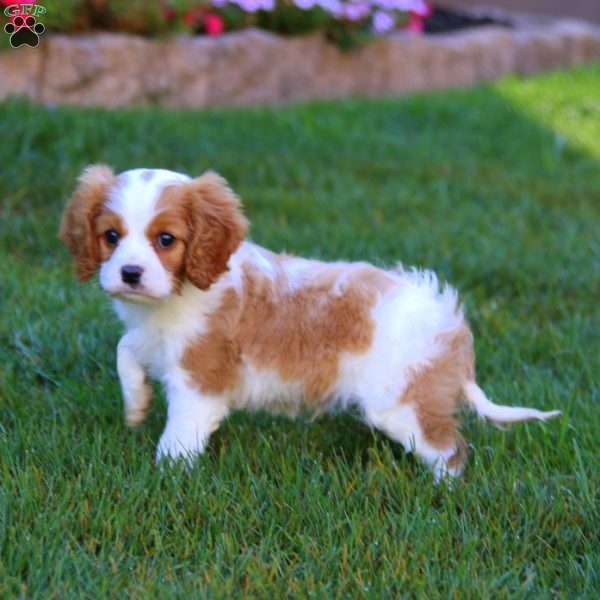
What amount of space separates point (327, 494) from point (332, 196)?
3404 mm

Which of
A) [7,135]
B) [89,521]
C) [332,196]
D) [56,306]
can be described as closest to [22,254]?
[56,306]

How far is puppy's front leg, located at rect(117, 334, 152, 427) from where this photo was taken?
3369 mm

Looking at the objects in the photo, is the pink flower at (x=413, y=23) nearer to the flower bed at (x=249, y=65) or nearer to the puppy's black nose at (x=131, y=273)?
the flower bed at (x=249, y=65)

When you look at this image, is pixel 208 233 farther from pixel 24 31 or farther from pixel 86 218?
pixel 24 31

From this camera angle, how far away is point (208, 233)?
314 cm

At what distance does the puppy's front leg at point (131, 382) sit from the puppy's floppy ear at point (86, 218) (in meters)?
0.29

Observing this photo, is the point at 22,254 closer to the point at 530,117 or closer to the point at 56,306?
the point at 56,306

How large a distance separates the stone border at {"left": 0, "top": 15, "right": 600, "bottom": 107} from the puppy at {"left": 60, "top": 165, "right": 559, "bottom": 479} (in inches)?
165

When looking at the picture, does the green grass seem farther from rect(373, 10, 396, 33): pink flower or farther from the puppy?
rect(373, 10, 396, 33): pink flower

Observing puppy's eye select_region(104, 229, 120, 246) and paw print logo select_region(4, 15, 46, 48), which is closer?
puppy's eye select_region(104, 229, 120, 246)

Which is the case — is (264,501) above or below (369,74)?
above

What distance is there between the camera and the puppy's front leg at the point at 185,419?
3.22 m

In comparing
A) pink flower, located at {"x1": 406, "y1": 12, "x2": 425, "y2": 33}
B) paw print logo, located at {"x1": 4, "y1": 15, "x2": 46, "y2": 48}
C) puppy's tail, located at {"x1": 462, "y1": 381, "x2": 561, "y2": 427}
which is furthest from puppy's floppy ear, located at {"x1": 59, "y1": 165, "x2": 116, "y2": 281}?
pink flower, located at {"x1": 406, "y1": 12, "x2": 425, "y2": 33}

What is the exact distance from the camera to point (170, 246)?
313 centimetres
